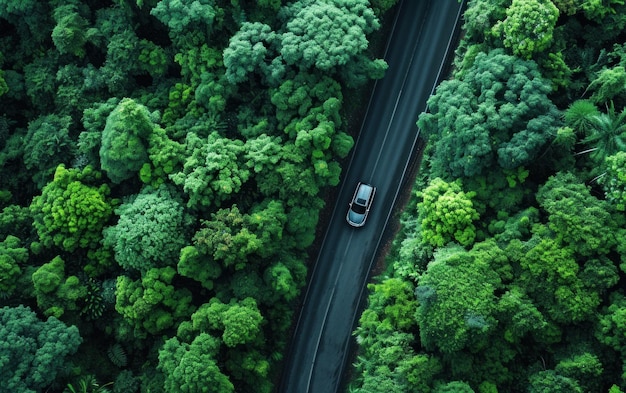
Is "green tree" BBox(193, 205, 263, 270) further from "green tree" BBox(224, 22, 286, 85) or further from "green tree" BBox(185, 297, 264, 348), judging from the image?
"green tree" BBox(224, 22, 286, 85)

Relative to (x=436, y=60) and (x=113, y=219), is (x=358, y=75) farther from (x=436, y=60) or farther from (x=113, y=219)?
(x=113, y=219)

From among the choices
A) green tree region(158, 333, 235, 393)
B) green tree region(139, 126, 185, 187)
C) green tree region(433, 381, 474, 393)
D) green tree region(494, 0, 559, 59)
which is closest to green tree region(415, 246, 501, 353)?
green tree region(433, 381, 474, 393)

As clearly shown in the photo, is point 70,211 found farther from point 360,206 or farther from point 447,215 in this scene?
point 447,215

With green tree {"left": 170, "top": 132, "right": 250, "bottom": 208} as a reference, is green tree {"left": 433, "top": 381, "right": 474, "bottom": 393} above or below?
below

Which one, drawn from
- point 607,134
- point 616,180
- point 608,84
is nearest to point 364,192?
point 607,134

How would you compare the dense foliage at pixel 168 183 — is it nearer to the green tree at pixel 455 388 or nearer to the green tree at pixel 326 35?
the green tree at pixel 326 35
